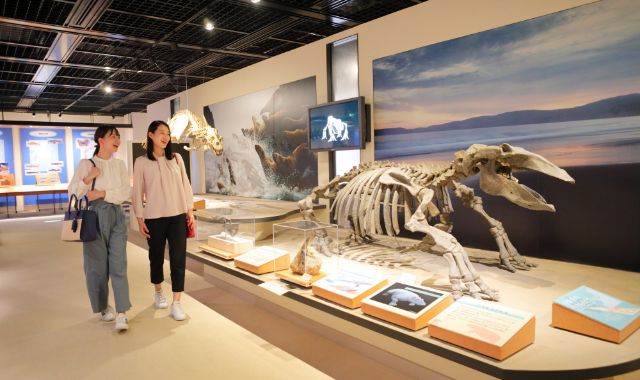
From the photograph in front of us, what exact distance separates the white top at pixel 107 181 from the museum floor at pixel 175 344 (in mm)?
1207

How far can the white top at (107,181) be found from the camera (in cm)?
358

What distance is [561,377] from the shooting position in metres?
2.24

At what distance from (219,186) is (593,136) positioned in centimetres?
870

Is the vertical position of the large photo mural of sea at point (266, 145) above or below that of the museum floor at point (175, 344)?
above

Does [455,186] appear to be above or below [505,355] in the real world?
above

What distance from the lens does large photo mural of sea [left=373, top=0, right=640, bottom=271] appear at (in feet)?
13.7

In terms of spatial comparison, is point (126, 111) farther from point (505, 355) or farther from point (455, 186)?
point (505, 355)

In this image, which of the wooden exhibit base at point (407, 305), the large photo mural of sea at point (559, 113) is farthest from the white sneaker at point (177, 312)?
the large photo mural of sea at point (559, 113)

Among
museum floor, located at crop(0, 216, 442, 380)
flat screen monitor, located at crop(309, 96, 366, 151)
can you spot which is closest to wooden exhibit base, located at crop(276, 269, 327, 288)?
museum floor, located at crop(0, 216, 442, 380)

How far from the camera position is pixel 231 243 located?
504cm

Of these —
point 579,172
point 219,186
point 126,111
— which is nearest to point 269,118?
point 219,186

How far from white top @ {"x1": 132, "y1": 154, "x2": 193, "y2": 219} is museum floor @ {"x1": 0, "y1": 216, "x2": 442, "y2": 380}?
1.07m

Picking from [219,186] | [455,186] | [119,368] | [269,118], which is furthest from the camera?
[219,186]

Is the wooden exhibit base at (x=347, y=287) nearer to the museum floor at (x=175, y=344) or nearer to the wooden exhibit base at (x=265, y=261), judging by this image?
the museum floor at (x=175, y=344)
